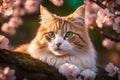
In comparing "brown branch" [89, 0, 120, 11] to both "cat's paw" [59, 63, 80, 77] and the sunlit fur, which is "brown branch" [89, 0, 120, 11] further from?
"cat's paw" [59, 63, 80, 77]

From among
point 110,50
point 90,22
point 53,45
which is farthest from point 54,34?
point 110,50

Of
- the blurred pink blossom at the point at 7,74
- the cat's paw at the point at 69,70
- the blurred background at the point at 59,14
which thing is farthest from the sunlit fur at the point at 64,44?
the blurred background at the point at 59,14

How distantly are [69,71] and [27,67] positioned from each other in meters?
0.40

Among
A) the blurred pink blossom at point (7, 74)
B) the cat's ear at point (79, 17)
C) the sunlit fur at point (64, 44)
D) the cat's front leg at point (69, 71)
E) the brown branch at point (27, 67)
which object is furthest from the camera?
the cat's ear at point (79, 17)

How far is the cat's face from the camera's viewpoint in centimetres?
475

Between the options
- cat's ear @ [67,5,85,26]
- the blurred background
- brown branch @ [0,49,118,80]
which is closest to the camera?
brown branch @ [0,49,118,80]

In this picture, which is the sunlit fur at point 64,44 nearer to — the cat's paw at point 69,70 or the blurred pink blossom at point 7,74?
the cat's paw at point 69,70

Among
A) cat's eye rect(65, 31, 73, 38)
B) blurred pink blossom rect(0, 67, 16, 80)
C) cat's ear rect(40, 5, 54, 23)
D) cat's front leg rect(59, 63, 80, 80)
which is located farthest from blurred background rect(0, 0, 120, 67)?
blurred pink blossom rect(0, 67, 16, 80)

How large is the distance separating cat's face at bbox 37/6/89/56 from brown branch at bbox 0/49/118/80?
0.69 feet

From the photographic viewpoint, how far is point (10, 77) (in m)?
4.41

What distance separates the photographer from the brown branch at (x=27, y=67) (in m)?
4.48

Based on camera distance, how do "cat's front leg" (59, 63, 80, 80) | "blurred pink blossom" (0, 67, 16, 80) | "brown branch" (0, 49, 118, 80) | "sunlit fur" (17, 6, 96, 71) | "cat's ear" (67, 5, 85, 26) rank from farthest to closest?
"cat's ear" (67, 5, 85, 26) < "sunlit fur" (17, 6, 96, 71) < "cat's front leg" (59, 63, 80, 80) < "brown branch" (0, 49, 118, 80) < "blurred pink blossom" (0, 67, 16, 80)

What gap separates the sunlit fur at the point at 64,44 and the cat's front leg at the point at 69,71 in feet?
0.39

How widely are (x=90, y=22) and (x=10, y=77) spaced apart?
1.72 metres
